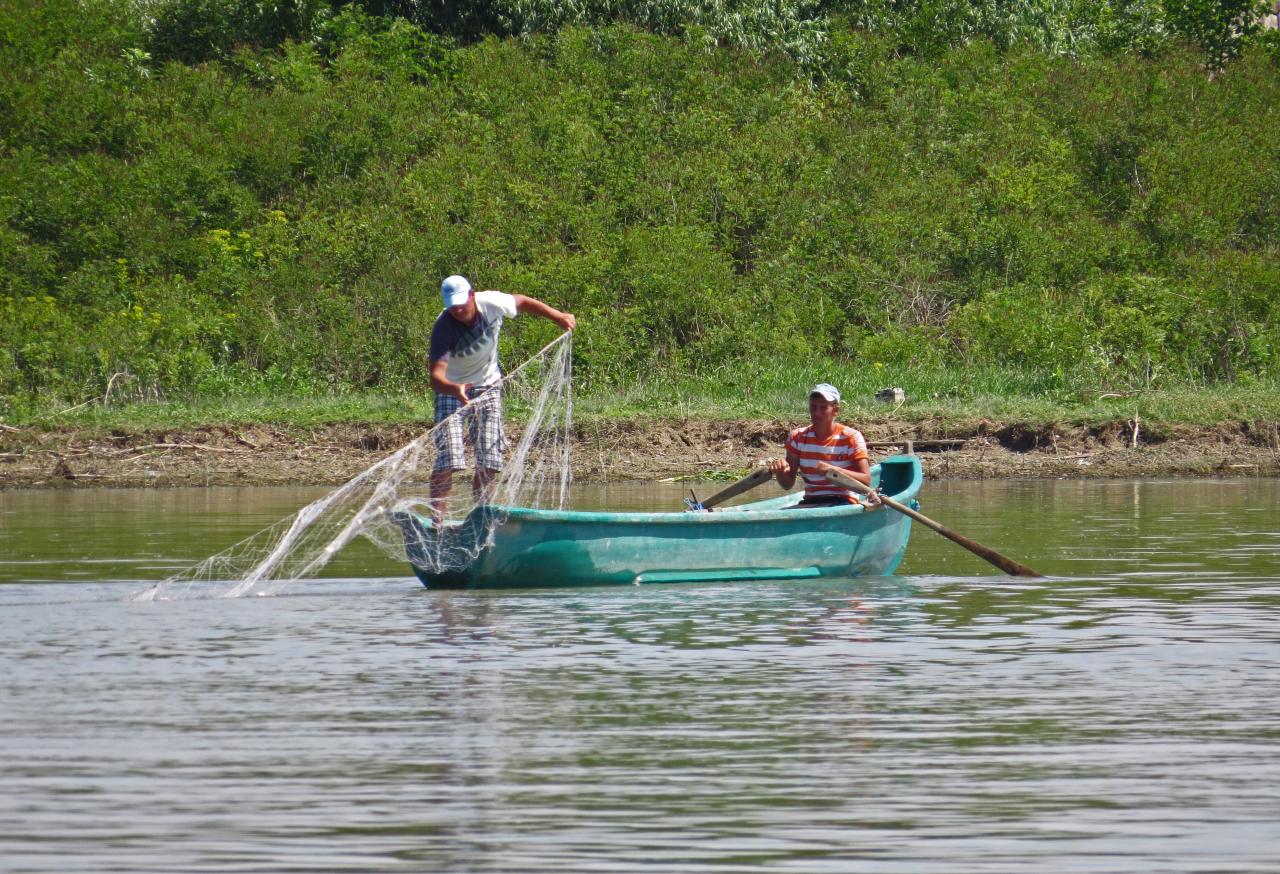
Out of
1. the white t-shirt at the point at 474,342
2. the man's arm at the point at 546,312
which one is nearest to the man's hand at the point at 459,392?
the white t-shirt at the point at 474,342

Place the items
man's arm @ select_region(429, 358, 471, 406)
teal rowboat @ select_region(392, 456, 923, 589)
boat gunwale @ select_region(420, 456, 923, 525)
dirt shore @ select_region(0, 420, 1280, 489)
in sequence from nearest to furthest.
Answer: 1. boat gunwale @ select_region(420, 456, 923, 525)
2. teal rowboat @ select_region(392, 456, 923, 589)
3. man's arm @ select_region(429, 358, 471, 406)
4. dirt shore @ select_region(0, 420, 1280, 489)

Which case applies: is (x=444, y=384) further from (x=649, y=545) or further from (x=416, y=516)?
(x=649, y=545)

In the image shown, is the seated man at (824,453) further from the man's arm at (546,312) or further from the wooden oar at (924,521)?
the man's arm at (546,312)

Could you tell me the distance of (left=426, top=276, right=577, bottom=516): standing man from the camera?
11.2 m

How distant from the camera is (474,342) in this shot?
11398mm

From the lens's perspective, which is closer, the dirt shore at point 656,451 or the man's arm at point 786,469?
the man's arm at point 786,469

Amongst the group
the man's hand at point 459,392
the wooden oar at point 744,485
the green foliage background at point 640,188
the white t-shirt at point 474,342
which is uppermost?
the green foliage background at point 640,188

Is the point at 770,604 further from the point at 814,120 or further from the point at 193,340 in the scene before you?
the point at 814,120

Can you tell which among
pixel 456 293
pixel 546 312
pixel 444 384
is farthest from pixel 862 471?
pixel 456 293

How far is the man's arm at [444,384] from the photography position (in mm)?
11281

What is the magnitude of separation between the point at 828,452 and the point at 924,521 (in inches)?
28.9

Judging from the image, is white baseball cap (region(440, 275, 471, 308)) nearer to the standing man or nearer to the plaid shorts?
the standing man

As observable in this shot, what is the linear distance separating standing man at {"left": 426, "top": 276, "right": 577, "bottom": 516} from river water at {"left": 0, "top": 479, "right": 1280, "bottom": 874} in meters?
0.82

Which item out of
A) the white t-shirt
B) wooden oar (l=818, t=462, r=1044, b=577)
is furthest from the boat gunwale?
the white t-shirt
